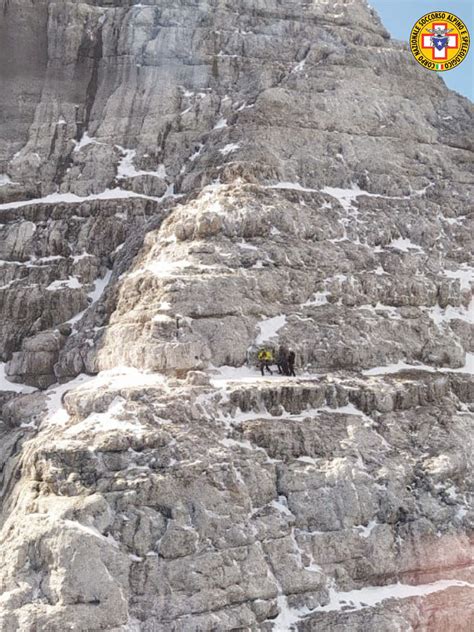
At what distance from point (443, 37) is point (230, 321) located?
24.6m

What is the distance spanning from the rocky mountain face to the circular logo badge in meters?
7.67

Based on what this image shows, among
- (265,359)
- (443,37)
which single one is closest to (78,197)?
(265,359)

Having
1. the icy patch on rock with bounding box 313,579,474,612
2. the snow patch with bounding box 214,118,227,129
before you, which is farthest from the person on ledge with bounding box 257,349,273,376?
the snow patch with bounding box 214,118,227,129

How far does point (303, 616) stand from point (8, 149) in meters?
43.1

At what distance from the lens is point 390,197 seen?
57031 millimetres

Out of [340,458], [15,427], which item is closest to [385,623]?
[340,458]

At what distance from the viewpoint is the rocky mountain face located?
3566cm

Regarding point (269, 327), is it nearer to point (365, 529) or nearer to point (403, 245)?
point (365, 529)

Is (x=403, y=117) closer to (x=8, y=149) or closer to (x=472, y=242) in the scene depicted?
(x=472, y=242)

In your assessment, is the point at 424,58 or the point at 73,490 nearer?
the point at 73,490

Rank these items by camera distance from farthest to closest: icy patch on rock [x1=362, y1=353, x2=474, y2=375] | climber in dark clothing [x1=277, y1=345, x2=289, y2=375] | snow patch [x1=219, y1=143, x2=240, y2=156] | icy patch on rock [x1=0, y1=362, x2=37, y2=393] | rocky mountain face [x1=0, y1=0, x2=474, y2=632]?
snow patch [x1=219, y1=143, x2=240, y2=156]
icy patch on rock [x1=0, y1=362, x2=37, y2=393]
icy patch on rock [x1=362, y1=353, x2=474, y2=375]
climber in dark clothing [x1=277, y1=345, x2=289, y2=375]
rocky mountain face [x1=0, y1=0, x2=474, y2=632]

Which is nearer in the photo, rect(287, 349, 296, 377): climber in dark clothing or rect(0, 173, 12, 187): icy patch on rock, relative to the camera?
rect(287, 349, 296, 377): climber in dark clothing

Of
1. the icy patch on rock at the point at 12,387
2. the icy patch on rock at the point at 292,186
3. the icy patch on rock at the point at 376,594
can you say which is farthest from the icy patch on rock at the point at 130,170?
the icy patch on rock at the point at 376,594

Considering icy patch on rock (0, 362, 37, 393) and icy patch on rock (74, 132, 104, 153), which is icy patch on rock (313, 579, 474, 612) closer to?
icy patch on rock (0, 362, 37, 393)
